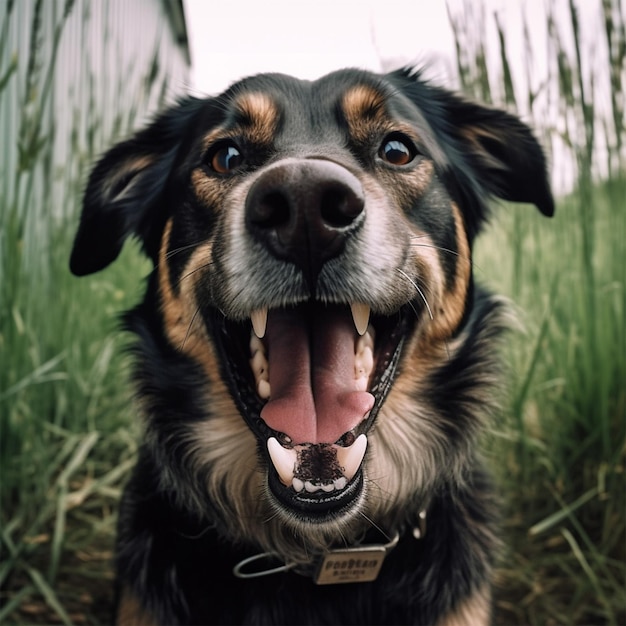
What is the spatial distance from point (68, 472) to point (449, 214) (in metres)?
1.54

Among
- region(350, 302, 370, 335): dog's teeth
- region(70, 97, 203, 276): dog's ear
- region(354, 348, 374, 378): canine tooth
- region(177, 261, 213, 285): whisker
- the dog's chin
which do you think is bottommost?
the dog's chin

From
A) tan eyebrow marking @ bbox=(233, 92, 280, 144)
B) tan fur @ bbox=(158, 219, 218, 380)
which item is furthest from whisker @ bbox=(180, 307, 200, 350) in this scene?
tan eyebrow marking @ bbox=(233, 92, 280, 144)

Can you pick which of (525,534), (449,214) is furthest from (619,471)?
(449,214)

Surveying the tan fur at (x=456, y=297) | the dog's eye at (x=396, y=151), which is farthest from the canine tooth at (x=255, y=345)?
the dog's eye at (x=396, y=151)

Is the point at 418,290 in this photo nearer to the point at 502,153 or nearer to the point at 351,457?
the point at 351,457

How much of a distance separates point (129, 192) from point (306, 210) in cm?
111

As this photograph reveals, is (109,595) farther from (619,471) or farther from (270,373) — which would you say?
(619,471)

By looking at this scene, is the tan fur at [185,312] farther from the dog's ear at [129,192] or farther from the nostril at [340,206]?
the nostril at [340,206]

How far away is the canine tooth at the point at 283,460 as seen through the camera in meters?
1.58

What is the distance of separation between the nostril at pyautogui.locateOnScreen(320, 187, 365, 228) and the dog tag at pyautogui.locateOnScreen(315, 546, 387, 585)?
86cm

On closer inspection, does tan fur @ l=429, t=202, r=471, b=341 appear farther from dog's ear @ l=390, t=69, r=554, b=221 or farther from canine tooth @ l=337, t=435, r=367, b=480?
canine tooth @ l=337, t=435, r=367, b=480

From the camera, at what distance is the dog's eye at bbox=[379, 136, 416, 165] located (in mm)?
1958

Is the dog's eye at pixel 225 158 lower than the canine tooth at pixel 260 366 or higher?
higher

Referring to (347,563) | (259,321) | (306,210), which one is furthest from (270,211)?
(347,563)
